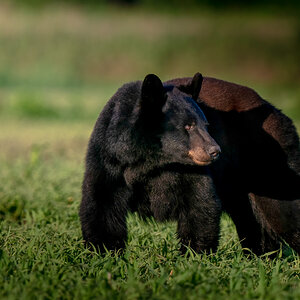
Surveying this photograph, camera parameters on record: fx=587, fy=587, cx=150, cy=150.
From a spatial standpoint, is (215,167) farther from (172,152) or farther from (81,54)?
(81,54)

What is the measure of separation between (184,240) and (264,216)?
36.0 inches

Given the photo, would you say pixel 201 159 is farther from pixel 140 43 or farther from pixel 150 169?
pixel 140 43

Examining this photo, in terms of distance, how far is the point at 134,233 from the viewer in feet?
16.4

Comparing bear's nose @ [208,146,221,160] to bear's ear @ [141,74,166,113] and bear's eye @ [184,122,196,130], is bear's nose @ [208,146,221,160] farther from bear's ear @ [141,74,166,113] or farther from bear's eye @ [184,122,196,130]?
bear's ear @ [141,74,166,113]

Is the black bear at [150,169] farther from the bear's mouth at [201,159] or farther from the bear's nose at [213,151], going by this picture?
the bear's nose at [213,151]

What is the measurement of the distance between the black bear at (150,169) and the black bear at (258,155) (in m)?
0.50

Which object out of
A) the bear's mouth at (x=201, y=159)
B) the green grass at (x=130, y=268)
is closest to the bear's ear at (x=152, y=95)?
the bear's mouth at (x=201, y=159)

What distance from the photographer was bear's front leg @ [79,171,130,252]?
422 centimetres

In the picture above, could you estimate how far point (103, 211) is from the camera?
423 centimetres

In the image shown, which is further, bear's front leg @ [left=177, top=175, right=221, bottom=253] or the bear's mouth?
bear's front leg @ [left=177, top=175, right=221, bottom=253]

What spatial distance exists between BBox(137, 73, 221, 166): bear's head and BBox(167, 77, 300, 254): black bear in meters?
0.54

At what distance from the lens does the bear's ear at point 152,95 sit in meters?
4.04

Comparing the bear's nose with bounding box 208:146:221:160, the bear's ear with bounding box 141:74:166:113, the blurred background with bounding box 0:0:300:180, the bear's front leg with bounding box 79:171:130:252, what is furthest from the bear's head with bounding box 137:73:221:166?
the blurred background with bounding box 0:0:300:180

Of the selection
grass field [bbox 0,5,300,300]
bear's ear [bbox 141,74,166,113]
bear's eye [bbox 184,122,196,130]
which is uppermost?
bear's ear [bbox 141,74,166,113]
